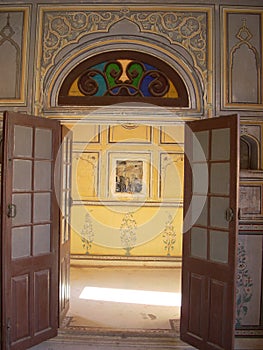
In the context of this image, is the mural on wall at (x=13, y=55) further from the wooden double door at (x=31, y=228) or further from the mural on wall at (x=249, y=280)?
the mural on wall at (x=249, y=280)

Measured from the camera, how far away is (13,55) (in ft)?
13.5

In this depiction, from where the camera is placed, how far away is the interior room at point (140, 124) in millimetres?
3605

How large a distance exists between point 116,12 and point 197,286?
2.75 meters

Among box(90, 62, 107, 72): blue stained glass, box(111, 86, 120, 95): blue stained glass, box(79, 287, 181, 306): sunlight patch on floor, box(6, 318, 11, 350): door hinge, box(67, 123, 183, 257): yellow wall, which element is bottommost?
box(79, 287, 181, 306): sunlight patch on floor

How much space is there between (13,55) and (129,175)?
3.52m

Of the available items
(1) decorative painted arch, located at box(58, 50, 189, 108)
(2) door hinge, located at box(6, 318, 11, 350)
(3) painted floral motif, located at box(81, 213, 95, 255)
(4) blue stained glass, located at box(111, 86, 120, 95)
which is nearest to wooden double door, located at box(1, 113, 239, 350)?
(2) door hinge, located at box(6, 318, 11, 350)

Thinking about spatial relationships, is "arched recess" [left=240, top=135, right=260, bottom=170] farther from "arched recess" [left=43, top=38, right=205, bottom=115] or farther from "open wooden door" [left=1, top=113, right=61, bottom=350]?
"open wooden door" [left=1, top=113, right=61, bottom=350]

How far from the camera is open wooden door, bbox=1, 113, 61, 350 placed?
138 inches

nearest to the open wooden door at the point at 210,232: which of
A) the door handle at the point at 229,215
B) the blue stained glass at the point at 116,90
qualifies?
the door handle at the point at 229,215

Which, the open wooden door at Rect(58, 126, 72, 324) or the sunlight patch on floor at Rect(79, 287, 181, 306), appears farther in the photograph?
the sunlight patch on floor at Rect(79, 287, 181, 306)

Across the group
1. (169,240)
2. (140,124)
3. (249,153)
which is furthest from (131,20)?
(169,240)

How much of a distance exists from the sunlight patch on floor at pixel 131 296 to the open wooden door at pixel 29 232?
4.78ft

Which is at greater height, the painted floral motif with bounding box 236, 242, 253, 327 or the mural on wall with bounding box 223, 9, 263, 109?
the mural on wall with bounding box 223, 9, 263, 109

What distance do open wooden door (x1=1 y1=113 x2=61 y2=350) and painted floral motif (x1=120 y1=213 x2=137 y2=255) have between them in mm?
3256
